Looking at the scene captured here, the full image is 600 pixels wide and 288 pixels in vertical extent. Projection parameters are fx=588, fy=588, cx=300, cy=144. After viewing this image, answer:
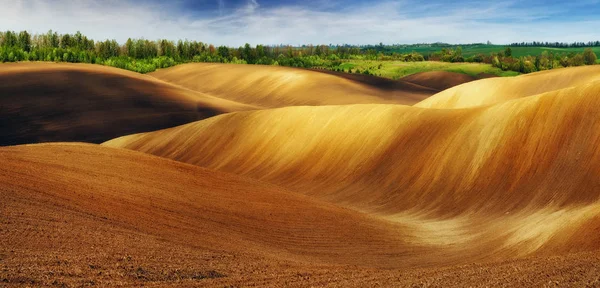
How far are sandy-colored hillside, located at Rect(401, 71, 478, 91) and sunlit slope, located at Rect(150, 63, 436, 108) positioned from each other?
22500mm

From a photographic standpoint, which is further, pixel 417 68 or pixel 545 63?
pixel 417 68

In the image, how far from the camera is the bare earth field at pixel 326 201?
38.3 ft

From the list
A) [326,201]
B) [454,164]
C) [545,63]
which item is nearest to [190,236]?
[326,201]

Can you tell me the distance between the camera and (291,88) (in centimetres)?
10262

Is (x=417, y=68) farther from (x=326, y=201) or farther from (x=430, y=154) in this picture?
(x=326, y=201)

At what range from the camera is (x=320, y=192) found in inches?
1303

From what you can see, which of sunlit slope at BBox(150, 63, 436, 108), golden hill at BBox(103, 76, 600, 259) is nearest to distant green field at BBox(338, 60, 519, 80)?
sunlit slope at BBox(150, 63, 436, 108)

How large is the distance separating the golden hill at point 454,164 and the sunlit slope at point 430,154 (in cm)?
7

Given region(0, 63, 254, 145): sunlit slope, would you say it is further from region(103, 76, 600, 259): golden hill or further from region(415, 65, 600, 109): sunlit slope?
region(415, 65, 600, 109): sunlit slope

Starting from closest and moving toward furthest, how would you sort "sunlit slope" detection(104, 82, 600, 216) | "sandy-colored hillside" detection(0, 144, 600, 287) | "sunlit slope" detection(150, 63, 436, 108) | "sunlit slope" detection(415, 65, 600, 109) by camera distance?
1. "sandy-colored hillside" detection(0, 144, 600, 287)
2. "sunlit slope" detection(104, 82, 600, 216)
3. "sunlit slope" detection(415, 65, 600, 109)
4. "sunlit slope" detection(150, 63, 436, 108)

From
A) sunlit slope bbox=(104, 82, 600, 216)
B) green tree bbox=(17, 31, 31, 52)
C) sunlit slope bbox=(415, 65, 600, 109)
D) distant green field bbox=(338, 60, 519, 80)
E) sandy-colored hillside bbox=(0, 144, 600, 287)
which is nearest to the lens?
sandy-colored hillside bbox=(0, 144, 600, 287)

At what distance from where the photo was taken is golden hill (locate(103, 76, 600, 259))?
21547 millimetres

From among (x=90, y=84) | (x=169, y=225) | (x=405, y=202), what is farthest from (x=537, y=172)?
(x=90, y=84)

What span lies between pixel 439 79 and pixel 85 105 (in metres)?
90.9
